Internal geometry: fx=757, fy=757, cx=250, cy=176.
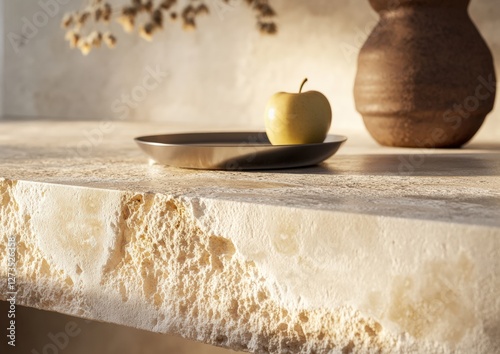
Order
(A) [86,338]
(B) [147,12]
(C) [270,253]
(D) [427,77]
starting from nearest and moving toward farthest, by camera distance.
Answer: (C) [270,253], (D) [427,77], (A) [86,338], (B) [147,12]

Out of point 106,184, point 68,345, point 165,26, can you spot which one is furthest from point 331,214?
point 165,26

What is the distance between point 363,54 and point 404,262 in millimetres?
976

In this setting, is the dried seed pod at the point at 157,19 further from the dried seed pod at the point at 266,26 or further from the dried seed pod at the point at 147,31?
the dried seed pod at the point at 266,26

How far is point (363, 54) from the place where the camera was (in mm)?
1661

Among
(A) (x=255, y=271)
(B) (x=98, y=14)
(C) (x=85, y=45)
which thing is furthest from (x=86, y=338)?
(A) (x=255, y=271)

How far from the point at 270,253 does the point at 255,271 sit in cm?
3

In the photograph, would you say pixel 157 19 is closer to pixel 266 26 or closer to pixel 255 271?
pixel 266 26

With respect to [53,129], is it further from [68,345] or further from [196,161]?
[196,161]

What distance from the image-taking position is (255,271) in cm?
86

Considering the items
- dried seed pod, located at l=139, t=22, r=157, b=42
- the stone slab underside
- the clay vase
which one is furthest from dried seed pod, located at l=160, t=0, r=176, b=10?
the stone slab underside

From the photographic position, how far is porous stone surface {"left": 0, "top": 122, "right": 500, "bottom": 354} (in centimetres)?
74

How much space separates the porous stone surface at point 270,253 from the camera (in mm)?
739

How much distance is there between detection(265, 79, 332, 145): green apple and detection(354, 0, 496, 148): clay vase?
35cm

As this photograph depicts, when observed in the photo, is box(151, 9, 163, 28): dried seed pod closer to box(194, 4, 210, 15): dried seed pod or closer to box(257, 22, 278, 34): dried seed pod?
box(194, 4, 210, 15): dried seed pod
